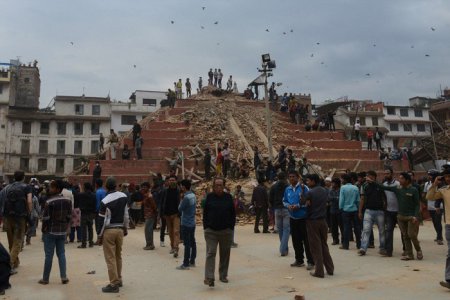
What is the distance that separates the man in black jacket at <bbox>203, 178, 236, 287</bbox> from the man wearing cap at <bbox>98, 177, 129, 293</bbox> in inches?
50.6

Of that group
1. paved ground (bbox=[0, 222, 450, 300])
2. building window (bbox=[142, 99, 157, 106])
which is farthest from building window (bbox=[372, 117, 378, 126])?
paved ground (bbox=[0, 222, 450, 300])

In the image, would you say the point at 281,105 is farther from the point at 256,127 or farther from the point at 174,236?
the point at 174,236

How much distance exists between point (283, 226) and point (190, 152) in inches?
582

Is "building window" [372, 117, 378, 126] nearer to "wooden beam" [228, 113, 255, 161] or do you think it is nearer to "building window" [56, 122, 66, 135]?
"wooden beam" [228, 113, 255, 161]

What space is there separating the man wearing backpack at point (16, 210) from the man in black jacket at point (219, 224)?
3258 millimetres

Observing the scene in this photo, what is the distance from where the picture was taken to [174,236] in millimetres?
8516

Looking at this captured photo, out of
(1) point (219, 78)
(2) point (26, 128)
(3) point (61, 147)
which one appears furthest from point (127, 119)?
(1) point (219, 78)

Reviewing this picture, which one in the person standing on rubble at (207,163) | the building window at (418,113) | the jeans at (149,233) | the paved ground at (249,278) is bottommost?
the paved ground at (249,278)

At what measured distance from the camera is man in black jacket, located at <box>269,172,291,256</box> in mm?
8336

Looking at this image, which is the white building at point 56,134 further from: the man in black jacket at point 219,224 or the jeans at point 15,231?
the man in black jacket at point 219,224

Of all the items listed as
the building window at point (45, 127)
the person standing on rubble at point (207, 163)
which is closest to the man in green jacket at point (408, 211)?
the person standing on rubble at point (207, 163)

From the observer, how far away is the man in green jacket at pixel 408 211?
7438mm

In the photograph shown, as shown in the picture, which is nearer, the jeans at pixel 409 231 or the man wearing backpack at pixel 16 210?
the man wearing backpack at pixel 16 210

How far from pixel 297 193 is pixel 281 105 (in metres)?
27.7
